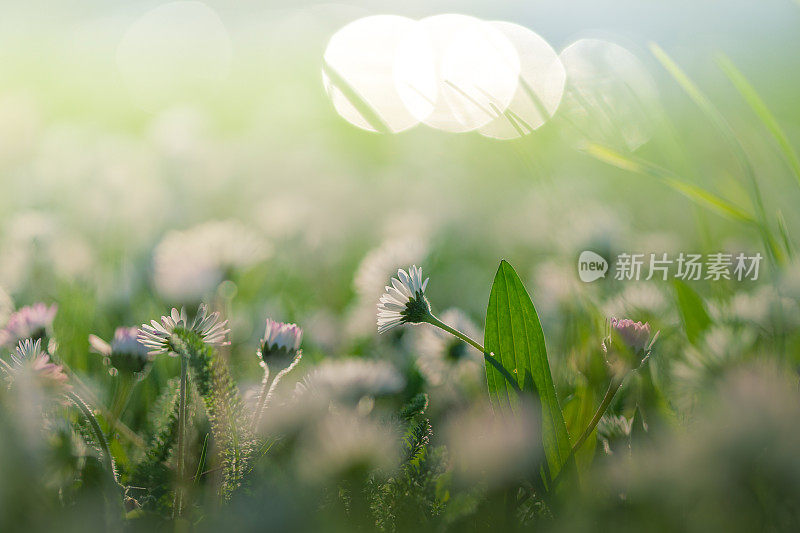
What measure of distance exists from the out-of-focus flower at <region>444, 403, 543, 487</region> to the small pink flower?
0.34 ft

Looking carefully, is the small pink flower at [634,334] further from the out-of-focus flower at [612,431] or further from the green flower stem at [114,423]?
the green flower stem at [114,423]

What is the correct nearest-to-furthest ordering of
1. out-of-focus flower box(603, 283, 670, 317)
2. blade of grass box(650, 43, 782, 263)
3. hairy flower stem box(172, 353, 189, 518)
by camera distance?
hairy flower stem box(172, 353, 189, 518), blade of grass box(650, 43, 782, 263), out-of-focus flower box(603, 283, 670, 317)

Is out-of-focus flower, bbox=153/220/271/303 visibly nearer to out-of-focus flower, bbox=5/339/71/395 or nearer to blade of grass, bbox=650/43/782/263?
out-of-focus flower, bbox=5/339/71/395

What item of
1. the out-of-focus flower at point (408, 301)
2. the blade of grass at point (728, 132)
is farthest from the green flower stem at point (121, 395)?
the blade of grass at point (728, 132)

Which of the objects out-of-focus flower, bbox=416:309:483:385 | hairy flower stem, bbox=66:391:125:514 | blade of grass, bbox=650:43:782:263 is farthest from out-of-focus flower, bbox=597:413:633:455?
hairy flower stem, bbox=66:391:125:514

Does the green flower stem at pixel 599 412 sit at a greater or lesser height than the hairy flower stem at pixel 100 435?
greater

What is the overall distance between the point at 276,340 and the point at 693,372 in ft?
1.36

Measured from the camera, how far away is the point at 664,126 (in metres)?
0.98

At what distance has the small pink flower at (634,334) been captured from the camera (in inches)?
23.5

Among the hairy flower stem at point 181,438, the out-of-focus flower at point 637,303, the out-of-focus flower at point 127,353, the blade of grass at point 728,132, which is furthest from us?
the out-of-focus flower at point 637,303

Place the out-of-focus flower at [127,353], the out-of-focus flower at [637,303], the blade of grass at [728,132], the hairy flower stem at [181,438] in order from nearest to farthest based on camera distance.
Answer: the hairy flower stem at [181,438], the out-of-focus flower at [127,353], the blade of grass at [728,132], the out-of-focus flower at [637,303]

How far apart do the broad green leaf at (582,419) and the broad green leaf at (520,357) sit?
4 centimetres

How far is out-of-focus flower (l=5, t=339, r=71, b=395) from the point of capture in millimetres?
561

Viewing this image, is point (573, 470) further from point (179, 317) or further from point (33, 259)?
point (33, 259)
